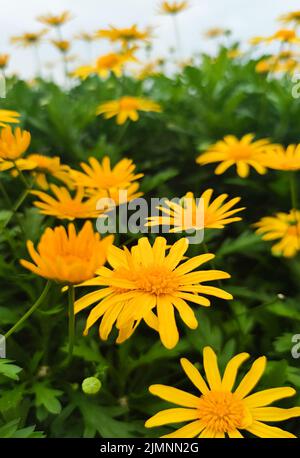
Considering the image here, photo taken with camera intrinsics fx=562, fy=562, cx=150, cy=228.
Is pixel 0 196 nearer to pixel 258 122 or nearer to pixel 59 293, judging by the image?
pixel 59 293

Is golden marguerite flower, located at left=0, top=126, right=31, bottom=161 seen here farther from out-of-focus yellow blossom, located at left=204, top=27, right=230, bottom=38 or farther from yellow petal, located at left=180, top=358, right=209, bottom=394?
out-of-focus yellow blossom, located at left=204, top=27, right=230, bottom=38

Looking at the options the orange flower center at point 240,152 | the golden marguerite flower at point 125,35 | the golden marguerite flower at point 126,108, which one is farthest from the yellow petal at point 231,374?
the golden marguerite flower at point 125,35

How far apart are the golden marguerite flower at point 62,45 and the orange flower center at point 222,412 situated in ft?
8.56

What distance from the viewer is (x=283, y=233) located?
60.8 inches

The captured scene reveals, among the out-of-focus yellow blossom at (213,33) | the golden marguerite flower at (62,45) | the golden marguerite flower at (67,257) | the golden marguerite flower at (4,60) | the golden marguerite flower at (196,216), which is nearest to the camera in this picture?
the golden marguerite flower at (67,257)

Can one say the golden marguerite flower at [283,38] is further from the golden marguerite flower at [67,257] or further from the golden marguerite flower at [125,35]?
the golden marguerite flower at [67,257]

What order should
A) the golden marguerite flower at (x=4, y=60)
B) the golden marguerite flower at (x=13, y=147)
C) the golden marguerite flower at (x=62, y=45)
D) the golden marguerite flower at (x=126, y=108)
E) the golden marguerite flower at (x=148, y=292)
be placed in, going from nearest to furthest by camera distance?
the golden marguerite flower at (x=148, y=292)
the golden marguerite flower at (x=13, y=147)
the golden marguerite flower at (x=126, y=108)
the golden marguerite flower at (x=4, y=60)
the golden marguerite flower at (x=62, y=45)

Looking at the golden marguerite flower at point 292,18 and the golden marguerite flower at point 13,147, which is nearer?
the golden marguerite flower at point 13,147

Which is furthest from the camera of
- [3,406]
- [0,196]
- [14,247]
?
[0,196]

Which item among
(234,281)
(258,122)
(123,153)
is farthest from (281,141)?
→ (234,281)

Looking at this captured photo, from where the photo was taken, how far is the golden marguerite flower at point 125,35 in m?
2.13

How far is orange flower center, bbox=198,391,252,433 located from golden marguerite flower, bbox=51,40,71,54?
2610 millimetres
